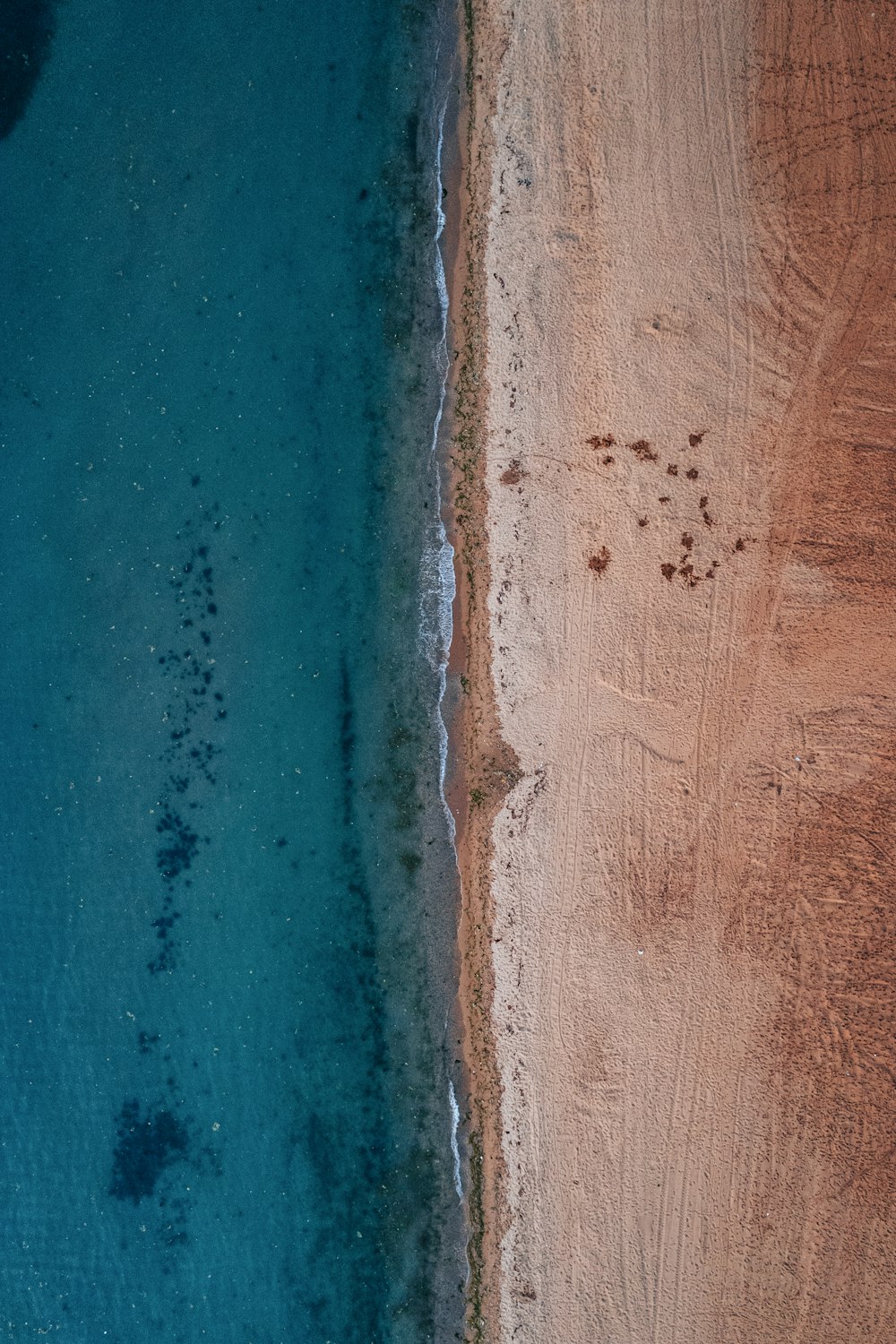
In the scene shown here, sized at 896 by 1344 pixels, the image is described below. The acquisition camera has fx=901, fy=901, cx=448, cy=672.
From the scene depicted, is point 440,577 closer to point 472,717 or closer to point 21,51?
point 472,717

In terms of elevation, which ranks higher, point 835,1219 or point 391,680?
point 391,680

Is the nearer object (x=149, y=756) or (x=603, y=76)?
(x=603, y=76)

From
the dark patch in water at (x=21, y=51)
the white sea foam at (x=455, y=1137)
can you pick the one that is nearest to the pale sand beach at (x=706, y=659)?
the white sea foam at (x=455, y=1137)

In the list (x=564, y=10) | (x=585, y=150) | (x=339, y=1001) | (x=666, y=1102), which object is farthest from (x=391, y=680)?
(x=564, y=10)

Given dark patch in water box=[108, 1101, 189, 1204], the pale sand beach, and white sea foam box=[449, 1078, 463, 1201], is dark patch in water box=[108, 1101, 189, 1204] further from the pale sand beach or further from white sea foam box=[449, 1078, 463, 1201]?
the pale sand beach

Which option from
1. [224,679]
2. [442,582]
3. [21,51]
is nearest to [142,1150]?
[224,679]

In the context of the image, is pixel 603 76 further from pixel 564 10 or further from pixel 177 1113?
pixel 177 1113

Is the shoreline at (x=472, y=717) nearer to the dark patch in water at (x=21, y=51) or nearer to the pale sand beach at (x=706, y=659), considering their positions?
the pale sand beach at (x=706, y=659)

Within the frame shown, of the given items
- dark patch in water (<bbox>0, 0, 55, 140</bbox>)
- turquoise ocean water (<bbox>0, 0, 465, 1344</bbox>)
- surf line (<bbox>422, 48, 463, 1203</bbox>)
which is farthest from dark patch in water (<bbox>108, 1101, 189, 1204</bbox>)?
dark patch in water (<bbox>0, 0, 55, 140</bbox>)
